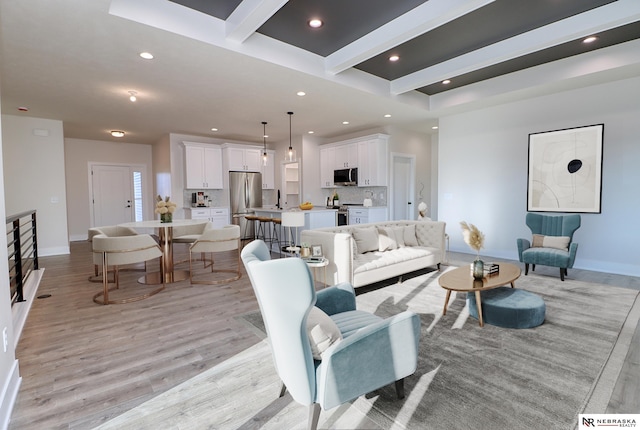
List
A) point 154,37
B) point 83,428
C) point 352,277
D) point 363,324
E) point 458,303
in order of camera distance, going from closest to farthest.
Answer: point 83,428, point 363,324, point 154,37, point 458,303, point 352,277

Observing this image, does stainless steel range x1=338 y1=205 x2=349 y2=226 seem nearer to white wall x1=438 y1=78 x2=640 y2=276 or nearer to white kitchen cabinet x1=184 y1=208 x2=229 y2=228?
white wall x1=438 y1=78 x2=640 y2=276

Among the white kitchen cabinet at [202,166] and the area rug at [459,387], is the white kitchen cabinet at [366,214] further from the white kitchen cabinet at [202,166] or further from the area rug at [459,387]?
the area rug at [459,387]

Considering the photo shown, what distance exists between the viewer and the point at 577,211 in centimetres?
502

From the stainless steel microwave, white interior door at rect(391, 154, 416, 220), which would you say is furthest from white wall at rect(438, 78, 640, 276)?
the stainless steel microwave

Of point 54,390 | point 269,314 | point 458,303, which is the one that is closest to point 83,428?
point 54,390

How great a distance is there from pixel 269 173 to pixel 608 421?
840 cm

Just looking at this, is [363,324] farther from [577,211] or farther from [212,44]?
[577,211]

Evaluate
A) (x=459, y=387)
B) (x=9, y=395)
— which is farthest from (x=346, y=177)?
(x=9, y=395)

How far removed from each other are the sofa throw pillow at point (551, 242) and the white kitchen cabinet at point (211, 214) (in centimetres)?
672

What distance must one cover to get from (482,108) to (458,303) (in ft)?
14.1

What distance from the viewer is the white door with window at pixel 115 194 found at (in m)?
8.84

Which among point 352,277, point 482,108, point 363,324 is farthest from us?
point 482,108

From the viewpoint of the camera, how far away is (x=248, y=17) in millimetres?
2961

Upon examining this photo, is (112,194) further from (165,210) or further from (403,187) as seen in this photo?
(403,187)
